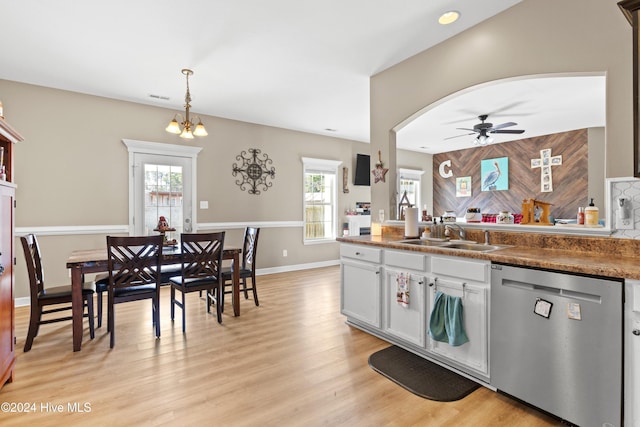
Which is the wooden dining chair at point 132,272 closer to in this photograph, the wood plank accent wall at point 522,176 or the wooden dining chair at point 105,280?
the wooden dining chair at point 105,280

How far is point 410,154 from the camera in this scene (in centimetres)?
848

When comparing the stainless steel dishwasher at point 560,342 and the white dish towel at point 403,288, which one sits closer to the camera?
the stainless steel dishwasher at point 560,342

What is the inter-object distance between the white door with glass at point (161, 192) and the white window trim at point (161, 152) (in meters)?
0.04


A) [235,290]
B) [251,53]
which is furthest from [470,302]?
[251,53]

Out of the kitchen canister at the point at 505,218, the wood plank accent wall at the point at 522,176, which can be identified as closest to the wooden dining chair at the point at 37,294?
the kitchen canister at the point at 505,218

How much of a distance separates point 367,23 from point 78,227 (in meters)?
4.43

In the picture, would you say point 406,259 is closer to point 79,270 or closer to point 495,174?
point 79,270

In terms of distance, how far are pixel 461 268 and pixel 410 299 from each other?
0.53 metres

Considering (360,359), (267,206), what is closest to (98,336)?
(360,359)

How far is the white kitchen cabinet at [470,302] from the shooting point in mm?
2074

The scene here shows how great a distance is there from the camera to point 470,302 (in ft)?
7.06

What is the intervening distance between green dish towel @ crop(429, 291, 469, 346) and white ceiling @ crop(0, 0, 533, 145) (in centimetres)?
230

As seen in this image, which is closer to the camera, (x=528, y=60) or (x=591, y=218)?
(x=591, y=218)

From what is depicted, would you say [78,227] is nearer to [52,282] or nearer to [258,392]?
[52,282]
